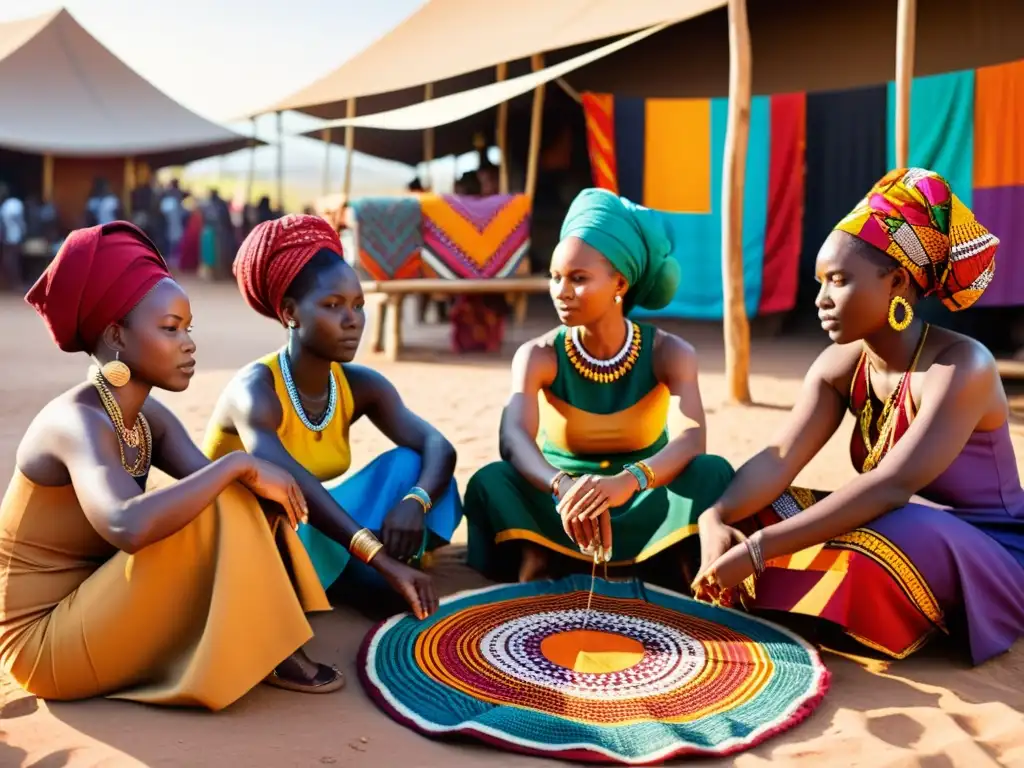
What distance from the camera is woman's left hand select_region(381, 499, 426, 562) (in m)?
2.95

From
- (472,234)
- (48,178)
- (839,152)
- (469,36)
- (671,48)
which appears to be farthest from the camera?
(48,178)

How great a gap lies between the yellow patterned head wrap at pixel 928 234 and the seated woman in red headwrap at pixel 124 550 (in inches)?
66.2

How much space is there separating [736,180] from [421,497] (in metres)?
4.04

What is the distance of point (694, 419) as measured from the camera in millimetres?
3143

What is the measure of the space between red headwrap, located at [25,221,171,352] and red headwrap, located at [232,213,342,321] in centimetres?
59

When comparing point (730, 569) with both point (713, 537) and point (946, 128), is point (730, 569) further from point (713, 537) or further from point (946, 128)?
point (946, 128)

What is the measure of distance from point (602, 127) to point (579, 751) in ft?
23.0

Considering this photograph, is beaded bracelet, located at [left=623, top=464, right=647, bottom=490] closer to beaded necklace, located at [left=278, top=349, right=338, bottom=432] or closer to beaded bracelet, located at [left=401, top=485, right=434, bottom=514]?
beaded bracelet, located at [left=401, top=485, right=434, bottom=514]

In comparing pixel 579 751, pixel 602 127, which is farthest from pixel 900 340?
pixel 602 127

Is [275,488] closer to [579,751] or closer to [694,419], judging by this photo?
[579,751]

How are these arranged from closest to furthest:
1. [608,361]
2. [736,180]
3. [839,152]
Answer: [608,361] → [736,180] → [839,152]

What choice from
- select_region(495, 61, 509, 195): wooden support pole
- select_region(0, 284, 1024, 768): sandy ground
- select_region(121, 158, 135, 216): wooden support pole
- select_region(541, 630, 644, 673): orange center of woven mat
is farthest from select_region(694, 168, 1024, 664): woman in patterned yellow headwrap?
select_region(121, 158, 135, 216): wooden support pole

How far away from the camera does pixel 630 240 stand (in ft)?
10.5

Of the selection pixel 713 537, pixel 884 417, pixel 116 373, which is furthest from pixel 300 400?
pixel 884 417
